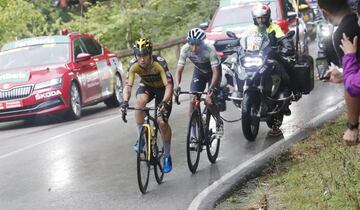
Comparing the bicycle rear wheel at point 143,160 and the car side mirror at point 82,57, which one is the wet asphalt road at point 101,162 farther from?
the car side mirror at point 82,57

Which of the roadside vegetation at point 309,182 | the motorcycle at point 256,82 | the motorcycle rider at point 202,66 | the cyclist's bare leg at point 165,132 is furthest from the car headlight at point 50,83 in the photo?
the roadside vegetation at point 309,182

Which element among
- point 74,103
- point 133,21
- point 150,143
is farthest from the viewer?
point 133,21

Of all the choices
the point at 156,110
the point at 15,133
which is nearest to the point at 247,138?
the point at 156,110

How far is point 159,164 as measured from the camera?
8.70 metres

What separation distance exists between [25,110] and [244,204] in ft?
27.6

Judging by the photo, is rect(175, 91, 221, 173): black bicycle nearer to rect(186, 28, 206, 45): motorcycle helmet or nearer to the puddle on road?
rect(186, 28, 206, 45): motorcycle helmet

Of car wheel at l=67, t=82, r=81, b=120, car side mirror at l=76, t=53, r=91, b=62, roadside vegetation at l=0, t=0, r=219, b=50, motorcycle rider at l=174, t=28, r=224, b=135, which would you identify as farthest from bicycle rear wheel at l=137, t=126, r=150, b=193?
roadside vegetation at l=0, t=0, r=219, b=50

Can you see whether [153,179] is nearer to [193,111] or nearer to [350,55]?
[193,111]

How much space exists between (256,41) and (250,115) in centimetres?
119

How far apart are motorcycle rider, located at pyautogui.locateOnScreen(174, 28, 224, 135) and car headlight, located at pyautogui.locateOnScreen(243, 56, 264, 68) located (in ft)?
2.11

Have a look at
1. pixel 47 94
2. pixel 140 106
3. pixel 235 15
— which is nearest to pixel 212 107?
pixel 140 106

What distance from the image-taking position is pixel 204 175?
8.94 metres

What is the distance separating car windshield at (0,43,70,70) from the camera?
15.8 metres

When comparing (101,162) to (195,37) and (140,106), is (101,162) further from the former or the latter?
(195,37)
